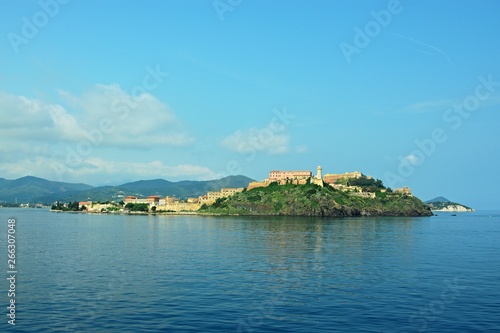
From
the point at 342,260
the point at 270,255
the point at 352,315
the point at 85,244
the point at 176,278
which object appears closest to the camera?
the point at 352,315

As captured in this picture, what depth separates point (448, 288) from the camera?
44.3 m

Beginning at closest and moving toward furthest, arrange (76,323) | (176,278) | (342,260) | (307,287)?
1. (76,323)
2. (307,287)
3. (176,278)
4. (342,260)

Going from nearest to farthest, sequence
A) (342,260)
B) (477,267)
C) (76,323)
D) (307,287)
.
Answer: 1. (76,323)
2. (307,287)
3. (477,267)
4. (342,260)

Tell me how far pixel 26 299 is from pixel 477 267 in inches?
1952

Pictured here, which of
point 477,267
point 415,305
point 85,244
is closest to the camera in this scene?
point 415,305

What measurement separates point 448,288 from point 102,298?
3033 centimetres

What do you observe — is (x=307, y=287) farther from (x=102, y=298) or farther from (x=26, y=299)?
(x=26, y=299)

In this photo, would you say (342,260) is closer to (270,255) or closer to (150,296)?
(270,255)

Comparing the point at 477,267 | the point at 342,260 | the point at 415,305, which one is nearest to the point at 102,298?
the point at 415,305

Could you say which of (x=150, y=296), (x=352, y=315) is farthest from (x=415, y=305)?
(x=150, y=296)

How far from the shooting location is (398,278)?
161ft

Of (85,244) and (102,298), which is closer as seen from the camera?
(102,298)

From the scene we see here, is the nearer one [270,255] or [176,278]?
[176,278]

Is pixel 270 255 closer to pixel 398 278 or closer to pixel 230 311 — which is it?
pixel 398 278
